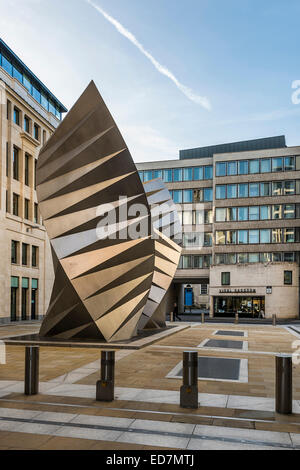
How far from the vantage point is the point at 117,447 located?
608 cm

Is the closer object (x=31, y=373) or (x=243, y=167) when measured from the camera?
(x=31, y=373)

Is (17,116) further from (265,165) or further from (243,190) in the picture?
(265,165)

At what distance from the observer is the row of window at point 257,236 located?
54750mm

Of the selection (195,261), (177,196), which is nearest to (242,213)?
(195,261)

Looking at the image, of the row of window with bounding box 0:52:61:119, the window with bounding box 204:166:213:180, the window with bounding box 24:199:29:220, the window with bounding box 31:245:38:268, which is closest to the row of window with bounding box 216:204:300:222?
the window with bounding box 204:166:213:180

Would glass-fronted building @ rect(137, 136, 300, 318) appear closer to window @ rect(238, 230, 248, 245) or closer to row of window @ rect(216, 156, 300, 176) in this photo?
window @ rect(238, 230, 248, 245)

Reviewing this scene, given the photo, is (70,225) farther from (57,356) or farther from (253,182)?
(253,182)

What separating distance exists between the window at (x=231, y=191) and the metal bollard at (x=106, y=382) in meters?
50.0

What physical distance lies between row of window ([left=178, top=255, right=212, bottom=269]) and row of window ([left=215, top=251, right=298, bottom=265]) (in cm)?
343

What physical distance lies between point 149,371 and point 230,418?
4.89 m

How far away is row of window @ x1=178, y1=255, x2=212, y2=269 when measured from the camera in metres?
60.9

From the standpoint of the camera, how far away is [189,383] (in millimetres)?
8516

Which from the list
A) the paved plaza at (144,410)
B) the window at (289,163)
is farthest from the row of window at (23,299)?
the window at (289,163)

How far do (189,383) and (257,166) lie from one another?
50909mm
